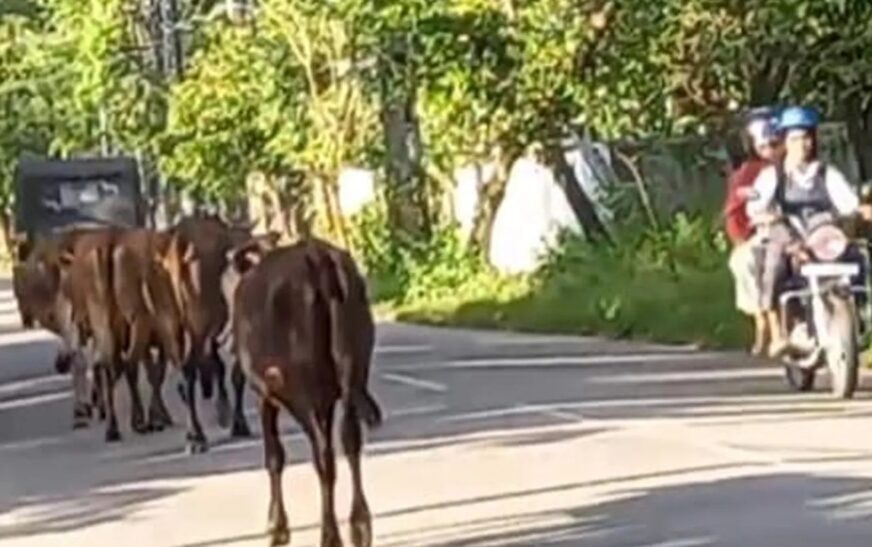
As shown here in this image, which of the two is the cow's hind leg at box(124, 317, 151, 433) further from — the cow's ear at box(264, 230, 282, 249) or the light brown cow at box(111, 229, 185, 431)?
the cow's ear at box(264, 230, 282, 249)

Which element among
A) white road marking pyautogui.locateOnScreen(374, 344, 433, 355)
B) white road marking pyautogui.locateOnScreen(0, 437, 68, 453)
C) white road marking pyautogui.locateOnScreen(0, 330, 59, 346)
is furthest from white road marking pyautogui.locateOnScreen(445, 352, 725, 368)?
white road marking pyautogui.locateOnScreen(0, 330, 59, 346)

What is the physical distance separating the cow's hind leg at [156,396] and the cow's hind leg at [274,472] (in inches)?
285

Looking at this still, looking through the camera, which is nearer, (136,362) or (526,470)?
(526,470)

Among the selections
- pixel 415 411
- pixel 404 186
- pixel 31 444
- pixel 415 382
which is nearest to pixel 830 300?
pixel 415 411

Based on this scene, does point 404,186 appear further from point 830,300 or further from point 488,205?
point 830,300

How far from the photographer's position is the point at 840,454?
15328 mm

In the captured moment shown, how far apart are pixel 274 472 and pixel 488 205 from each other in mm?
27475

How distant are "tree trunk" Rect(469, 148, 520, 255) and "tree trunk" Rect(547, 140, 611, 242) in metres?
0.68

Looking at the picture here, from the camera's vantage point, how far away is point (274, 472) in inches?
514

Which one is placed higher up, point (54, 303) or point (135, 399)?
point (54, 303)

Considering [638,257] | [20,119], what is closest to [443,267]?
[638,257]

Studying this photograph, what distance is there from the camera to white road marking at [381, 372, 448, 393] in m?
22.3

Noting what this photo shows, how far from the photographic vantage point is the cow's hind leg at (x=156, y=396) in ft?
66.8

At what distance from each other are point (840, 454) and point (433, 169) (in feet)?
90.4
